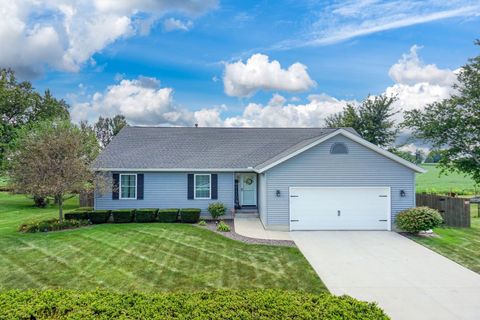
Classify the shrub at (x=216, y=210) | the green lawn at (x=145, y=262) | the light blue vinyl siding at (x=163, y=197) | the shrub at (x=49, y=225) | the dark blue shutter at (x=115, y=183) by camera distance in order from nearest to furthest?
the green lawn at (x=145, y=262) < the shrub at (x=49, y=225) < the shrub at (x=216, y=210) < the dark blue shutter at (x=115, y=183) < the light blue vinyl siding at (x=163, y=197)

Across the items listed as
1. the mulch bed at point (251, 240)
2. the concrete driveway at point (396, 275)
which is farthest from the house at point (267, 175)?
the mulch bed at point (251, 240)

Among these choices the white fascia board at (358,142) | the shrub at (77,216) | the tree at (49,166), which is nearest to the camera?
the tree at (49,166)

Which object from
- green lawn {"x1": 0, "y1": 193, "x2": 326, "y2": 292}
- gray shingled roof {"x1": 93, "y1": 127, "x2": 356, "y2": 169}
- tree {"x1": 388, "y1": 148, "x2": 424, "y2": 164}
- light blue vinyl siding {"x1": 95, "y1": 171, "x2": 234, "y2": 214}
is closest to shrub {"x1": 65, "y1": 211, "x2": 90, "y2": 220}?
light blue vinyl siding {"x1": 95, "y1": 171, "x2": 234, "y2": 214}

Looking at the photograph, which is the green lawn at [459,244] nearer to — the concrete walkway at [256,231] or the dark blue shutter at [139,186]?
the concrete walkway at [256,231]

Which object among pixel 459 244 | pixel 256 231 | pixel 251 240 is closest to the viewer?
pixel 459 244

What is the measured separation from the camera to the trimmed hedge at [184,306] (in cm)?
496

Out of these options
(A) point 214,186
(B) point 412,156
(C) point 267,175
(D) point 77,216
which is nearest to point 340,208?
(C) point 267,175

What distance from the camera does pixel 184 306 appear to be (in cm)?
518

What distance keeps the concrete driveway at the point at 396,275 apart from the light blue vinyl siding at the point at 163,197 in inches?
247

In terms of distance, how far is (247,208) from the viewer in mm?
18078

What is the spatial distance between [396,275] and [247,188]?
1035 cm

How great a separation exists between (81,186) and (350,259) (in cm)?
1193

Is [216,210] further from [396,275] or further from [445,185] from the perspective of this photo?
[445,185]

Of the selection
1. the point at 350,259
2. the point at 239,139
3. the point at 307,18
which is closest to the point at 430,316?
the point at 350,259
